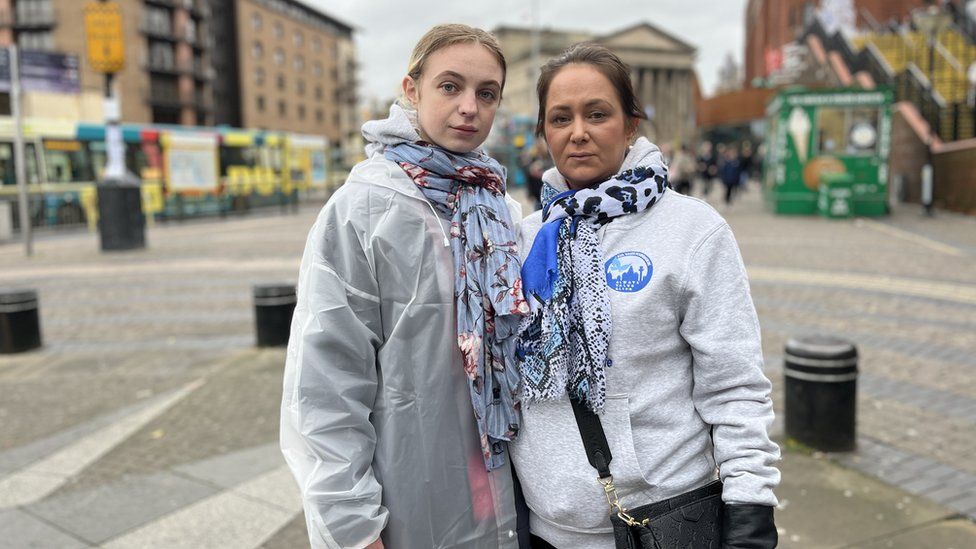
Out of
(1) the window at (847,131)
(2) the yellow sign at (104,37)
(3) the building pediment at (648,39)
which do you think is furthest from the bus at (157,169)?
(3) the building pediment at (648,39)

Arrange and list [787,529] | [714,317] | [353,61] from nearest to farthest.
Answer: [714,317]
[787,529]
[353,61]

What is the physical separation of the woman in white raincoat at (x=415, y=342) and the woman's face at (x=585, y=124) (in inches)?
6.3

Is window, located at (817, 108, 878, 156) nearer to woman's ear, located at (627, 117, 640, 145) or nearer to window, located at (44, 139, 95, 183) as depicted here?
woman's ear, located at (627, 117, 640, 145)

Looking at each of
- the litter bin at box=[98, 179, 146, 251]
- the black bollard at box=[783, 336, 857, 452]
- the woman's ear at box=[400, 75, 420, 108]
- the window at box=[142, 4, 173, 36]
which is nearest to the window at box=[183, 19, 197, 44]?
the window at box=[142, 4, 173, 36]

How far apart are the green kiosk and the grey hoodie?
17834mm

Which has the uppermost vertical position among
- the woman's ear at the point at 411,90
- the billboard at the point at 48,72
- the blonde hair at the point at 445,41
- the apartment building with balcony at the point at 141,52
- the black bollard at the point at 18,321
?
the apartment building with balcony at the point at 141,52

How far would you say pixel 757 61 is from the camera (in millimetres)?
69688

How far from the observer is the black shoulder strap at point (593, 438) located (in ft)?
5.30

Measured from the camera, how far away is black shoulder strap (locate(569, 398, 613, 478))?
162 cm

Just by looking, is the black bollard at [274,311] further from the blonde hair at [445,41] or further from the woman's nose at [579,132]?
the woman's nose at [579,132]

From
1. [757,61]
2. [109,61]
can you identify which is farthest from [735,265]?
[757,61]

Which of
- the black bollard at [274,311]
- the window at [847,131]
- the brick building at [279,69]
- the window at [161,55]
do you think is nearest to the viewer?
the black bollard at [274,311]

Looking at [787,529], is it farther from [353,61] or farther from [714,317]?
[353,61]

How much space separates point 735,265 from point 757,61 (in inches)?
2941
